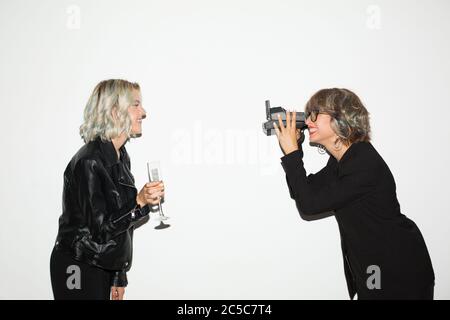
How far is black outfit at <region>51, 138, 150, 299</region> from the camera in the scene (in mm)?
1334

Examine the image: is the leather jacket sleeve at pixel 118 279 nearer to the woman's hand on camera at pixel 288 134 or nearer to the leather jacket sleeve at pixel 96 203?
the leather jacket sleeve at pixel 96 203

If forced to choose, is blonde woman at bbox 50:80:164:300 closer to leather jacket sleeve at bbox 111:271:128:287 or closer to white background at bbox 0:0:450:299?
leather jacket sleeve at bbox 111:271:128:287

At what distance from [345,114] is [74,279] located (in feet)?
4.43

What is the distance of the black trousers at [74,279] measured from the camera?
54.5 inches

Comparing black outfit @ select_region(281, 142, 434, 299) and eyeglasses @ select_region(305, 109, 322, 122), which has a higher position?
eyeglasses @ select_region(305, 109, 322, 122)

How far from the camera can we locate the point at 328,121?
149cm

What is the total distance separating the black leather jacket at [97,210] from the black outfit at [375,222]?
755 mm

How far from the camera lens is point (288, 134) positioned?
1.52m

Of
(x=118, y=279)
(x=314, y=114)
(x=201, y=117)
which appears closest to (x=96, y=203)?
(x=118, y=279)

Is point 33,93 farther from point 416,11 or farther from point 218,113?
point 416,11

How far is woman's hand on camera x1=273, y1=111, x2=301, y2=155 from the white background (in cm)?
21

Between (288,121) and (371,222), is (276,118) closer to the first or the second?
(288,121)

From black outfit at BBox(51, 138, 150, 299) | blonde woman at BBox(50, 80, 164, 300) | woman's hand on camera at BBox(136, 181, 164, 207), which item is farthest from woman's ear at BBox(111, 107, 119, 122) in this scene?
woman's hand on camera at BBox(136, 181, 164, 207)

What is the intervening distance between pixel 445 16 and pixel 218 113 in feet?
4.57
